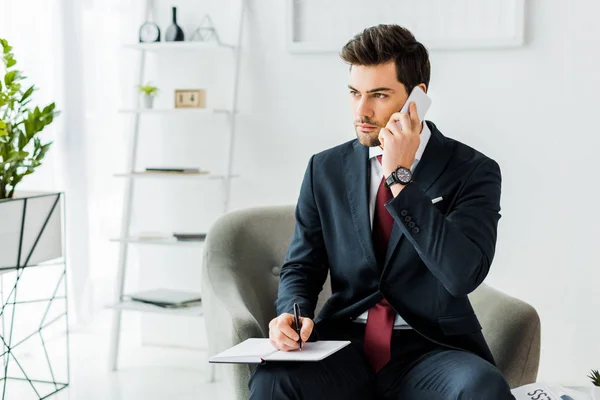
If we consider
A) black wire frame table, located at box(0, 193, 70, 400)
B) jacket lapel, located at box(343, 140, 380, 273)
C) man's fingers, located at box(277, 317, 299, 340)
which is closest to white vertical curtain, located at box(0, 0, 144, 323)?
black wire frame table, located at box(0, 193, 70, 400)

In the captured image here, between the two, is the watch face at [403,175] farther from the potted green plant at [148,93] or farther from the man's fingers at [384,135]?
the potted green plant at [148,93]

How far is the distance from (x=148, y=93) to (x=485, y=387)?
7.93 ft

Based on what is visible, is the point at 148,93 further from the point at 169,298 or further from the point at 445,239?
the point at 445,239

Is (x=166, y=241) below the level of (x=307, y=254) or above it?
below

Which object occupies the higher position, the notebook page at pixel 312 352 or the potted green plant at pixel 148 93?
the potted green plant at pixel 148 93

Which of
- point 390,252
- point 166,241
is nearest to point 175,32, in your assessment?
point 166,241

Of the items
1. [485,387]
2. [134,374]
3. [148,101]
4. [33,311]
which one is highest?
[148,101]

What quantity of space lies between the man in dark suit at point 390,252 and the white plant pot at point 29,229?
1188 mm

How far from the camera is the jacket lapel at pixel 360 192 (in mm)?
1977

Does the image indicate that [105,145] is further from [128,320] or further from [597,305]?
[597,305]

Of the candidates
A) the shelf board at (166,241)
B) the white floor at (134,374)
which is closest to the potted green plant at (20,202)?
the shelf board at (166,241)

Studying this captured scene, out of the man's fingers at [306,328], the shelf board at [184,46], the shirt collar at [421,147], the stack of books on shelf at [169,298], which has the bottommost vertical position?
the stack of books on shelf at [169,298]

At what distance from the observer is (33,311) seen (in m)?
3.83

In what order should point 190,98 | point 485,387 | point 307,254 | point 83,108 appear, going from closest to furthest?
point 485,387
point 307,254
point 190,98
point 83,108
